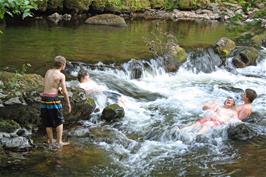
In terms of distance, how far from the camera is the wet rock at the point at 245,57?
716 inches

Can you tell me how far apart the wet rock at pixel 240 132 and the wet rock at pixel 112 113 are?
252 cm

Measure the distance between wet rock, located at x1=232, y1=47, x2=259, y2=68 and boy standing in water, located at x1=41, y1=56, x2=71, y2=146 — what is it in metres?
11.4

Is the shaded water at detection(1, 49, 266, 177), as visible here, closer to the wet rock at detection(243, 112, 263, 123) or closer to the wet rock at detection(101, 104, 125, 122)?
the wet rock at detection(101, 104, 125, 122)

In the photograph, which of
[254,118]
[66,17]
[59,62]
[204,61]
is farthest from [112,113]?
[66,17]

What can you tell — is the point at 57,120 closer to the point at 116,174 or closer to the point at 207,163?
the point at 116,174

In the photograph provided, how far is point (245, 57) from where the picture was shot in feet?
61.2

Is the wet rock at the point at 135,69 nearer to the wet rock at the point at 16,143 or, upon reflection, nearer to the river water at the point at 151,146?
Answer: the river water at the point at 151,146

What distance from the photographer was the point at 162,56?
16.2 meters

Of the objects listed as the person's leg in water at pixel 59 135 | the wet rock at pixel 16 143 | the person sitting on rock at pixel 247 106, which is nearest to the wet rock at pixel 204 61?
the person sitting on rock at pixel 247 106

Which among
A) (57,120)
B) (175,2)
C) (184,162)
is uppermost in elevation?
(175,2)

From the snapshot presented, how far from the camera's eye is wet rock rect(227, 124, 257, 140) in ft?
30.5

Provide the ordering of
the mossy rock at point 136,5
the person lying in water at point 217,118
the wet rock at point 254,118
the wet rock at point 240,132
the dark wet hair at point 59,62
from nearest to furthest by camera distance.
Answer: the dark wet hair at point 59,62 < the wet rock at point 240,132 < the person lying in water at point 217,118 < the wet rock at point 254,118 < the mossy rock at point 136,5

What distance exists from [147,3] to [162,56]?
Answer: 18.3m

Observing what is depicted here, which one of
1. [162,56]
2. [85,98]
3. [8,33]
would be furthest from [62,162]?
[8,33]
